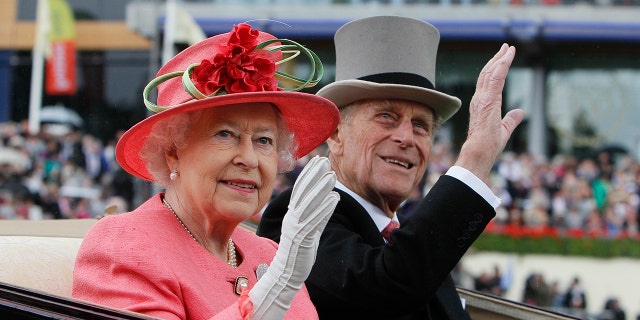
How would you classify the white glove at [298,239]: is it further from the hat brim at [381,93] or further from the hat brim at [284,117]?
the hat brim at [381,93]

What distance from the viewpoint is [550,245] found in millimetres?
11773

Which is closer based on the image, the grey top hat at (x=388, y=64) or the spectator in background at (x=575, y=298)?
the grey top hat at (x=388, y=64)

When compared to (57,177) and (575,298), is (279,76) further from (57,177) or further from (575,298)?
(57,177)

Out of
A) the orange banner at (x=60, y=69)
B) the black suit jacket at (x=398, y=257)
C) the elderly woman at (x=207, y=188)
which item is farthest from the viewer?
the orange banner at (x=60, y=69)

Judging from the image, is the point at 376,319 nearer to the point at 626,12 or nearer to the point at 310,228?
the point at 310,228

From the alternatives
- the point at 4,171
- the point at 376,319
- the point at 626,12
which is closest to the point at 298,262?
the point at 376,319

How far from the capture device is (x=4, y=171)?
1083cm

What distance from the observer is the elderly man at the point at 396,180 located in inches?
88.2

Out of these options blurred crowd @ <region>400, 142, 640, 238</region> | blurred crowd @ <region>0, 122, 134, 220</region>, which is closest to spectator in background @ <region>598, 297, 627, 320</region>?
blurred crowd @ <region>400, 142, 640, 238</region>

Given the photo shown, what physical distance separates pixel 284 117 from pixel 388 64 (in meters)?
0.80

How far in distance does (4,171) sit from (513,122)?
30.5 feet

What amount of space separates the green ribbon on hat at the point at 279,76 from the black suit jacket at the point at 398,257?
383 millimetres

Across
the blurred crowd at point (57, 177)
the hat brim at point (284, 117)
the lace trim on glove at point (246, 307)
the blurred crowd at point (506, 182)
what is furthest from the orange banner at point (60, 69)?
the lace trim on glove at point (246, 307)

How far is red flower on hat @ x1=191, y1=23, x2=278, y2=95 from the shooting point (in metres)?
2.01
